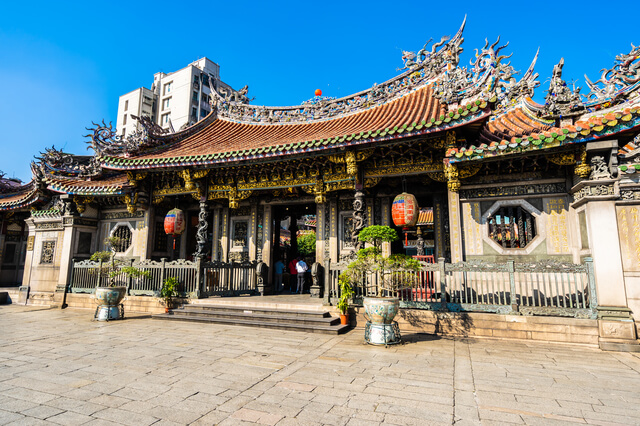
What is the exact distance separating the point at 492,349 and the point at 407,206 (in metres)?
3.35

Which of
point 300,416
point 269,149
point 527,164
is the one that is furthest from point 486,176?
point 300,416

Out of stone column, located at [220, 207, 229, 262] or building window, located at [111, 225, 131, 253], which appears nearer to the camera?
stone column, located at [220, 207, 229, 262]

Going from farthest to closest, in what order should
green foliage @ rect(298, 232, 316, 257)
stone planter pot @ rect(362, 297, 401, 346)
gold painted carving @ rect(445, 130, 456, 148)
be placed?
green foliage @ rect(298, 232, 316, 257), gold painted carving @ rect(445, 130, 456, 148), stone planter pot @ rect(362, 297, 401, 346)

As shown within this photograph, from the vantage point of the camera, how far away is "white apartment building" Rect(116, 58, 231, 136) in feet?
146

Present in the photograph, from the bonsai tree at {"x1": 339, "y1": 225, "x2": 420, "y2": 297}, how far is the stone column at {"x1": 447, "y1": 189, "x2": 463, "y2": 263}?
6.07 ft

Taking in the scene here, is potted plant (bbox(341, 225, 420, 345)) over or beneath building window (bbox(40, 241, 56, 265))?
beneath

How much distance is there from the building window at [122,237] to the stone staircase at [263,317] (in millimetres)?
4415

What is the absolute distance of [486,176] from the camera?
8.09 metres

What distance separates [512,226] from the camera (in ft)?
25.7

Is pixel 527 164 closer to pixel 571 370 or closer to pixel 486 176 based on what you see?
pixel 486 176

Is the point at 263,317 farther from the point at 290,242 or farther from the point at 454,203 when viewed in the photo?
the point at 290,242

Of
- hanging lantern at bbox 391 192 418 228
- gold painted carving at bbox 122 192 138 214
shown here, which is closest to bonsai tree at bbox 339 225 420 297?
hanging lantern at bbox 391 192 418 228

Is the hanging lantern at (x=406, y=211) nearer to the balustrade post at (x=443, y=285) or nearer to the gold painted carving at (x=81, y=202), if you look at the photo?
the balustrade post at (x=443, y=285)

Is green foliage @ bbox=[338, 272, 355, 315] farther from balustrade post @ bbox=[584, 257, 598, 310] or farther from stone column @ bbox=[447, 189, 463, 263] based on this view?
balustrade post @ bbox=[584, 257, 598, 310]
